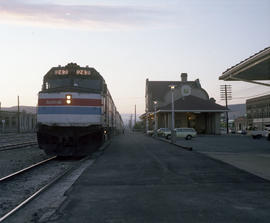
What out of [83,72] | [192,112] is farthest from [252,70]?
[192,112]

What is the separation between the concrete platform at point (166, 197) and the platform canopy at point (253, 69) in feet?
14.9

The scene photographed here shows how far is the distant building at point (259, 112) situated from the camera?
71781mm

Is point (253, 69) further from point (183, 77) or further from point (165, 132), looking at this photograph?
point (183, 77)

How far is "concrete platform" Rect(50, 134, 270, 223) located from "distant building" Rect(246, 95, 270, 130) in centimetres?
6743

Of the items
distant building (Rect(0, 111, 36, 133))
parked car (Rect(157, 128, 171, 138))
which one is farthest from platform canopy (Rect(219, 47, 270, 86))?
distant building (Rect(0, 111, 36, 133))

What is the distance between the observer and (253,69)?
13625 millimetres

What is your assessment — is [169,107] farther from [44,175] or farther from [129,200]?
[129,200]

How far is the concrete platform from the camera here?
5375 mm

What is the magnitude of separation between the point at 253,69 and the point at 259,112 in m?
68.5

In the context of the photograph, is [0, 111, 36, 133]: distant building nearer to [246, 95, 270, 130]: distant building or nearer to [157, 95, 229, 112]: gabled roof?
[157, 95, 229, 112]: gabled roof

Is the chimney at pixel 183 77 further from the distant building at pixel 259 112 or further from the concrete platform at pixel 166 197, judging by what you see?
the concrete platform at pixel 166 197

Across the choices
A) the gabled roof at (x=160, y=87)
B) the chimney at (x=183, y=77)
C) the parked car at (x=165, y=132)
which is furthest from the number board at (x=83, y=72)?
the chimney at (x=183, y=77)

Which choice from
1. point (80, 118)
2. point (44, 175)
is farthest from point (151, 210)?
point (80, 118)

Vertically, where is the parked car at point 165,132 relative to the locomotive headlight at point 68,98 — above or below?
below
